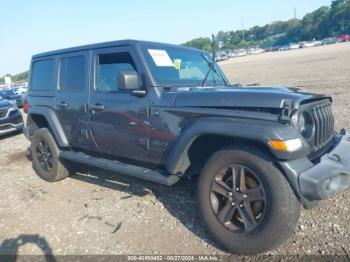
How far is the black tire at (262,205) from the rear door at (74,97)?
203 centimetres

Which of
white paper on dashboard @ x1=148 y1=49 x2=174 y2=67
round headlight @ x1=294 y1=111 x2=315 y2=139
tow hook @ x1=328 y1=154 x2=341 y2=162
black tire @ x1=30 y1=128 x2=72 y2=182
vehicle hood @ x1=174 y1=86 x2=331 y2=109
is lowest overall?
black tire @ x1=30 y1=128 x2=72 y2=182

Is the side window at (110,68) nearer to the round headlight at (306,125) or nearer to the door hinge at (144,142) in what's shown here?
the door hinge at (144,142)

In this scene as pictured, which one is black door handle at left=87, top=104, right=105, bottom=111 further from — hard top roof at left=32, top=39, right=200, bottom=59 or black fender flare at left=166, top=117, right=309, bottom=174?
black fender flare at left=166, top=117, right=309, bottom=174

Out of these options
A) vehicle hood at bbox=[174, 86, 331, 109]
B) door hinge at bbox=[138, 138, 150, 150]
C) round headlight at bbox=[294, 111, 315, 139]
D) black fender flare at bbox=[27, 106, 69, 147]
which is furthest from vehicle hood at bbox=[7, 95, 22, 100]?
round headlight at bbox=[294, 111, 315, 139]

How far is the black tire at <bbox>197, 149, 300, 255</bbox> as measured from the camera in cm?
277

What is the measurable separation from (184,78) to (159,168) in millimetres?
1131

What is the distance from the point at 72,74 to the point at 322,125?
335cm

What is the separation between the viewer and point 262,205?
2969mm

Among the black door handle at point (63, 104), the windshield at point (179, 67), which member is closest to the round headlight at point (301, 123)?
the windshield at point (179, 67)

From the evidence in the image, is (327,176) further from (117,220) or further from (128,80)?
(117,220)

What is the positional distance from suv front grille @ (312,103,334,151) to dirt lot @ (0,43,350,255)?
870 mm

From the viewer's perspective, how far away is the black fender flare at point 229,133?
2.76 meters

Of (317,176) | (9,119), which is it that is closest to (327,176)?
(317,176)

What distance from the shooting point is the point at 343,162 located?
10.3 feet
